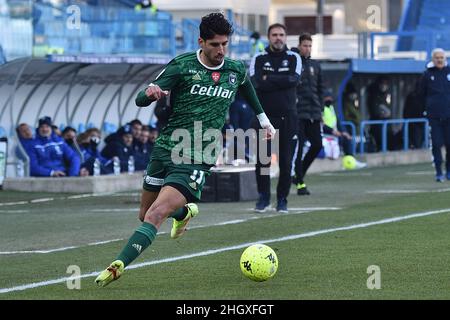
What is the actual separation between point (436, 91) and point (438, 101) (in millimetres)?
207

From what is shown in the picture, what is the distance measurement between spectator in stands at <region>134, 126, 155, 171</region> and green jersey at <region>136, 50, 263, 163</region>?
13.5 meters

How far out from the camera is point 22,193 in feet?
73.0

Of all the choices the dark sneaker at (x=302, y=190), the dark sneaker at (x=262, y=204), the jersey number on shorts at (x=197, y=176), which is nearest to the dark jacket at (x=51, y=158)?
the dark sneaker at (x=302, y=190)

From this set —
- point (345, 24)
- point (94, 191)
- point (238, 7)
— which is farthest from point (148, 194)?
point (345, 24)

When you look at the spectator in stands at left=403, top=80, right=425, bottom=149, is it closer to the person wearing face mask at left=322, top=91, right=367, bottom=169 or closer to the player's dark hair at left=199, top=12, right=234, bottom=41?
the person wearing face mask at left=322, top=91, right=367, bottom=169

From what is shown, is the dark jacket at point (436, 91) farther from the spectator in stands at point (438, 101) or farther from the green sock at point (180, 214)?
the green sock at point (180, 214)

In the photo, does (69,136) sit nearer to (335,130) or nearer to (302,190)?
(302,190)

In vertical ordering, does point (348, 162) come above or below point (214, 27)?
below

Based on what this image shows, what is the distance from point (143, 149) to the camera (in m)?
25.7

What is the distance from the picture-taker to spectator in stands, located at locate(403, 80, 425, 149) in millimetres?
33375

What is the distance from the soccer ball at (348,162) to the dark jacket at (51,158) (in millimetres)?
6773

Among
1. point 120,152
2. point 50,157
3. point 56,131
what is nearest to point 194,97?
point 50,157

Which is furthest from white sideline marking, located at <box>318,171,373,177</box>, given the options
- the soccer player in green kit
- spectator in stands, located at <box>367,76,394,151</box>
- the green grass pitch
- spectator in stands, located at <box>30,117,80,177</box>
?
the soccer player in green kit
